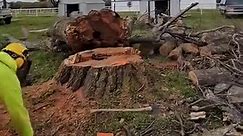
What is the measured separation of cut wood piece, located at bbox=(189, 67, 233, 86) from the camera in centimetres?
842

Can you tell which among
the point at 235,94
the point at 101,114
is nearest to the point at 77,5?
the point at 235,94

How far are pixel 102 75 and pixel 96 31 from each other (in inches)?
87.0

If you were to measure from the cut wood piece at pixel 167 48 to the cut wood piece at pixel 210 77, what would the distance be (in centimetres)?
245

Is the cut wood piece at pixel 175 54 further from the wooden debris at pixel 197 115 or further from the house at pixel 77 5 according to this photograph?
the house at pixel 77 5

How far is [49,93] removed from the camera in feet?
27.1

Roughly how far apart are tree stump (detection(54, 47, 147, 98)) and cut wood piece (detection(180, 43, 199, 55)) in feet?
7.30

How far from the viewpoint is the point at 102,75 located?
26.2 ft

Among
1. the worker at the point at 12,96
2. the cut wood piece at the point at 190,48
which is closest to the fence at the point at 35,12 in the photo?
the cut wood piece at the point at 190,48

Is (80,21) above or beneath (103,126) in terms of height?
above

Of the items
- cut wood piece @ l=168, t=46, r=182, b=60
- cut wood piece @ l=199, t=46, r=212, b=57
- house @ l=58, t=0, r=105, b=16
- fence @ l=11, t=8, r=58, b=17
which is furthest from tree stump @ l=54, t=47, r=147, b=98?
fence @ l=11, t=8, r=58, b=17

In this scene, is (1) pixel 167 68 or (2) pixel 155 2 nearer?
(1) pixel 167 68

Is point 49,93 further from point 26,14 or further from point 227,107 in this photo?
point 26,14

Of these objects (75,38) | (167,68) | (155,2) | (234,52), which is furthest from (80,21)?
(155,2)

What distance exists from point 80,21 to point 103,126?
3.26m
